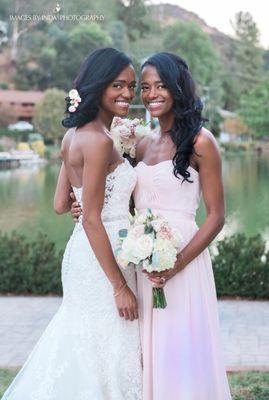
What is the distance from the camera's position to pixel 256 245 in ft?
23.0

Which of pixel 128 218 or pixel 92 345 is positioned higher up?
pixel 128 218

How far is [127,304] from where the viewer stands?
2.70m

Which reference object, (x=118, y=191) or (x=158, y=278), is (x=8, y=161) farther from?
(x=158, y=278)

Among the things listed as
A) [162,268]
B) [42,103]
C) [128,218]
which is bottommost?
[162,268]

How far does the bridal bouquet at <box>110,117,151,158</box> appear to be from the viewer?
9.61ft

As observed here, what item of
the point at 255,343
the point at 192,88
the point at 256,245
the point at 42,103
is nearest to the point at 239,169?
the point at 42,103

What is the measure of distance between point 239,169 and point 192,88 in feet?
86.7

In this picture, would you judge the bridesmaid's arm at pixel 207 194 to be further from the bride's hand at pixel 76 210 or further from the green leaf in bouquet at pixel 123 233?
the bride's hand at pixel 76 210

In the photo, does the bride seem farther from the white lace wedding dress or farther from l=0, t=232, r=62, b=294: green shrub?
l=0, t=232, r=62, b=294: green shrub

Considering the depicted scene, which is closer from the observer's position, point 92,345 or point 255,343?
point 92,345

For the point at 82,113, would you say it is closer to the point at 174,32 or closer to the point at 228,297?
the point at 228,297

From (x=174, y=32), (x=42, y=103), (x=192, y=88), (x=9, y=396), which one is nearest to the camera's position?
(x=192, y=88)

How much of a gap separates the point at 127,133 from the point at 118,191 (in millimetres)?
318

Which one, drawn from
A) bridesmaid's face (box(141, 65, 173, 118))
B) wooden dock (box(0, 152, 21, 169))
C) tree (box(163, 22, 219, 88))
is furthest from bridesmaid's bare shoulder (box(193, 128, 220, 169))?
tree (box(163, 22, 219, 88))
